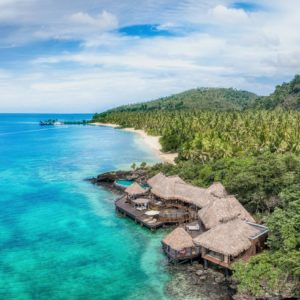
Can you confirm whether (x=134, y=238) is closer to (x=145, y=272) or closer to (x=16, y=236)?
(x=145, y=272)

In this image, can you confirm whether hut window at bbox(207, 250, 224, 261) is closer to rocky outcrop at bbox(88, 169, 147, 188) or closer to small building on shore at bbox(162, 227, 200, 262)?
small building on shore at bbox(162, 227, 200, 262)

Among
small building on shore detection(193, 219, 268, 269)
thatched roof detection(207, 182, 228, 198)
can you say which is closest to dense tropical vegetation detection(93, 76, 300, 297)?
thatched roof detection(207, 182, 228, 198)

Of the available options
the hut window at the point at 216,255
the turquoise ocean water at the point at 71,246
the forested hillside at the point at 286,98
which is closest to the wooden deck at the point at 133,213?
the turquoise ocean water at the point at 71,246

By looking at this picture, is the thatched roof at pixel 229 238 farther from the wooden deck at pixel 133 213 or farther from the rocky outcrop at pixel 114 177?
the rocky outcrop at pixel 114 177

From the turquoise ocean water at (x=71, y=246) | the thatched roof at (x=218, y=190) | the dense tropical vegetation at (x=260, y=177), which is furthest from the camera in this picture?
the thatched roof at (x=218, y=190)

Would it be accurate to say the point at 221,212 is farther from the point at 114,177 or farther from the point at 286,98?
the point at 286,98

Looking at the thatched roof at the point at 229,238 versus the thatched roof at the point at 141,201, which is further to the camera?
the thatched roof at the point at 141,201

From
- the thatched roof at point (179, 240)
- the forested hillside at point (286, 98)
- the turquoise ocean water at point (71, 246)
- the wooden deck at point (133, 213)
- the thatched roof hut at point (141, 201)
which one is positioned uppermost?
the forested hillside at point (286, 98)
